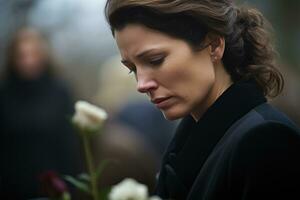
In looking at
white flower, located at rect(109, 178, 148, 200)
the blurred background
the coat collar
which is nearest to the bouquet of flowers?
white flower, located at rect(109, 178, 148, 200)

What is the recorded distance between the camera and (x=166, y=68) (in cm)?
296

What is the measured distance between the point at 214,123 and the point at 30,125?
10.2 feet

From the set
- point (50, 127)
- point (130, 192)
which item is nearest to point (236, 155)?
point (130, 192)

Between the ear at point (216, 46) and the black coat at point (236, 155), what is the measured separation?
110mm

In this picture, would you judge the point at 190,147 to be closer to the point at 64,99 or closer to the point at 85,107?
the point at 85,107

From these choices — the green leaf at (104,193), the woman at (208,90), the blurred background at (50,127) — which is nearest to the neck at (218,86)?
the woman at (208,90)

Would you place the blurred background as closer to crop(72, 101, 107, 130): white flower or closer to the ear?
the ear

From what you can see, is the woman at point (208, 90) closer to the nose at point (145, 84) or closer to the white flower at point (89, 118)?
the nose at point (145, 84)

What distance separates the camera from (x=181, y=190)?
9.95 feet

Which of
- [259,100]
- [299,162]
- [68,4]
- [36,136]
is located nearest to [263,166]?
[299,162]

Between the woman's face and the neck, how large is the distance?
6cm

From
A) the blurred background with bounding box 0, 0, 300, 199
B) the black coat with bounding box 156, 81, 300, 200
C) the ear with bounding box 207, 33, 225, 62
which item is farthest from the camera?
the blurred background with bounding box 0, 0, 300, 199

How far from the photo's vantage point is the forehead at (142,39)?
2.94 m

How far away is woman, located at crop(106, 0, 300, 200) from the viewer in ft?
9.02
